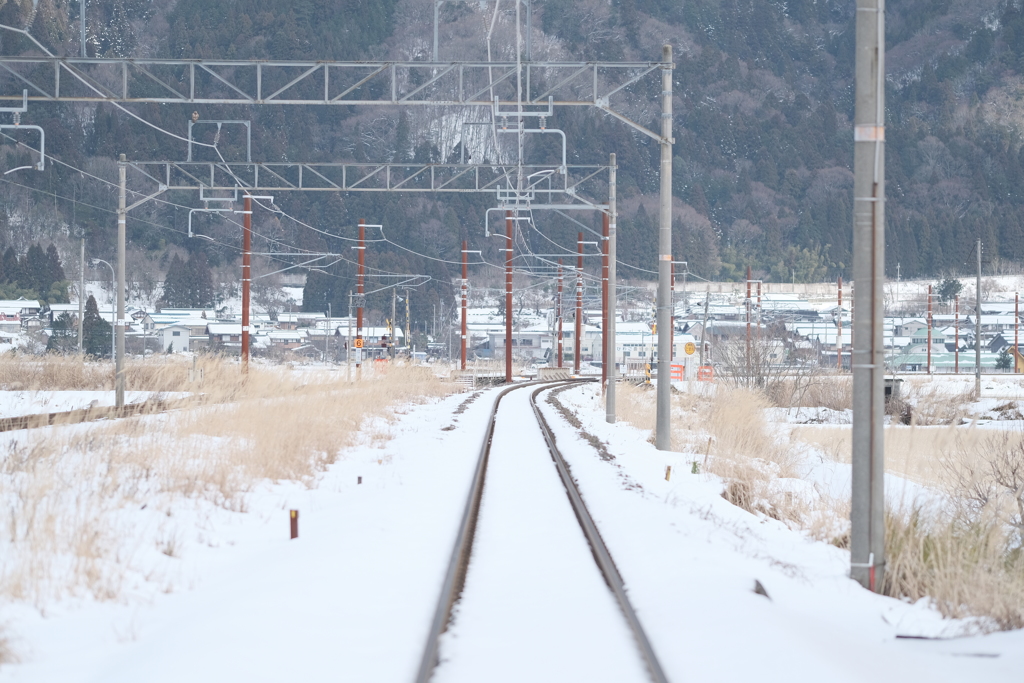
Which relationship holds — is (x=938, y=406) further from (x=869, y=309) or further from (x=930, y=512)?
(x=869, y=309)

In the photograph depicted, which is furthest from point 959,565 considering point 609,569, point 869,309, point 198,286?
point 198,286

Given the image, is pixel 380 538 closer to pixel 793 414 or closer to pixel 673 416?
pixel 673 416

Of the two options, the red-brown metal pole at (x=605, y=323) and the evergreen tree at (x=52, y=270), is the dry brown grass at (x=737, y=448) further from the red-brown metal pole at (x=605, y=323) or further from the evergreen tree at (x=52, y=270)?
the evergreen tree at (x=52, y=270)

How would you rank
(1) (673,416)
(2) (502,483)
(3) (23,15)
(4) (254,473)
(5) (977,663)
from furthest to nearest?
(3) (23,15), (1) (673,416), (2) (502,483), (4) (254,473), (5) (977,663)

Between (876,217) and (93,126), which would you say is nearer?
(876,217)

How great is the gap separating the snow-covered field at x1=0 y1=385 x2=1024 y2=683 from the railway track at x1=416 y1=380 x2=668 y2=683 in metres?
0.05

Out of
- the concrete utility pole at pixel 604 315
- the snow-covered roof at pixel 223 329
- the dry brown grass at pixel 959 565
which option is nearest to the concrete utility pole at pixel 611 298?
the concrete utility pole at pixel 604 315

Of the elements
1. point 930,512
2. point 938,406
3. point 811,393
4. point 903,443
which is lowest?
point 903,443

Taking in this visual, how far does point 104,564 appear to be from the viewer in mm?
8125

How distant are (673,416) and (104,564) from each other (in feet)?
82.0

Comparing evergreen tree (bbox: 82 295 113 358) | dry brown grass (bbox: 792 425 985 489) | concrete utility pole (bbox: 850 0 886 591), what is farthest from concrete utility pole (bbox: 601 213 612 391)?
evergreen tree (bbox: 82 295 113 358)

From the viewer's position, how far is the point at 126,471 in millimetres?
12273

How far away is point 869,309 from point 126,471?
8.44m

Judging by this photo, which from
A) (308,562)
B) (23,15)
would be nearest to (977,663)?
(308,562)
